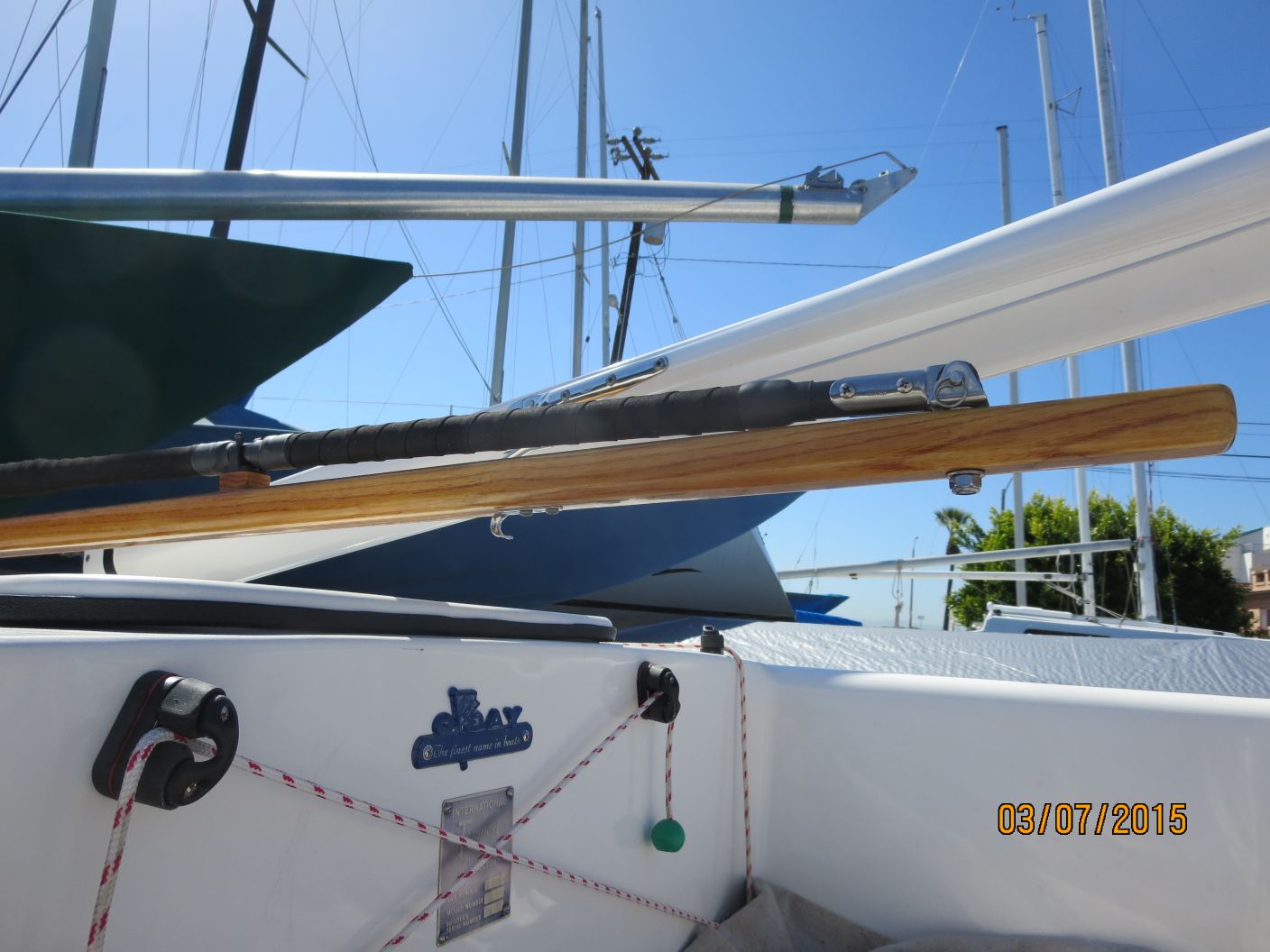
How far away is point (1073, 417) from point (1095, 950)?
1.07m

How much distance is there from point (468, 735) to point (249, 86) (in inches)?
180

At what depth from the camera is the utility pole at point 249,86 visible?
4238 mm

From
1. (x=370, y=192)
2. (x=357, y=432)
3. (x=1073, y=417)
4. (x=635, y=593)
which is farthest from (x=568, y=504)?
(x=635, y=593)

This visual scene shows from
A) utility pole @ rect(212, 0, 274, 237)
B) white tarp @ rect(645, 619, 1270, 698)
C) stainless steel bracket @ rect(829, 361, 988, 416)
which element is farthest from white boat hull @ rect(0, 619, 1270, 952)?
utility pole @ rect(212, 0, 274, 237)

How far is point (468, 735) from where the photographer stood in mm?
934

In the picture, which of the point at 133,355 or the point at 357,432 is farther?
the point at 133,355

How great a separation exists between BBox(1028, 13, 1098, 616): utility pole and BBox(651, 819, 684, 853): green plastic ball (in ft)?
28.0

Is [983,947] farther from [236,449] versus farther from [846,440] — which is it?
[236,449]

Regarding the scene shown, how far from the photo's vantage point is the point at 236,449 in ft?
4.29

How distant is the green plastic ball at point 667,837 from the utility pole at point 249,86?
421cm

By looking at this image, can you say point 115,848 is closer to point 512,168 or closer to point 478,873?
point 478,873

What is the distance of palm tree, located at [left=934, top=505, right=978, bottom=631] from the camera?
2244cm
